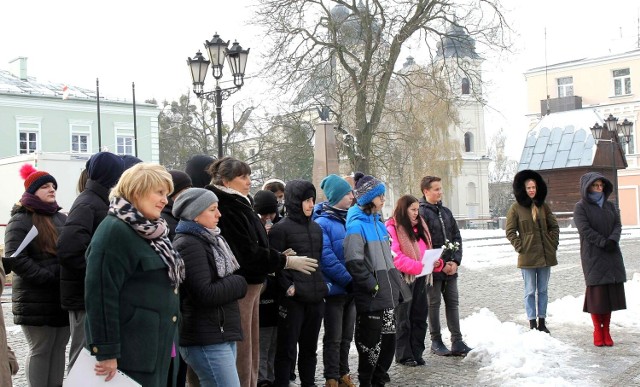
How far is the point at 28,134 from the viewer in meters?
49.2

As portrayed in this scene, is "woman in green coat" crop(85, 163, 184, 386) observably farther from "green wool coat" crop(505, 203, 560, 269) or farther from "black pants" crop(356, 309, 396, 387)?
"green wool coat" crop(505, 203, 560, 269)

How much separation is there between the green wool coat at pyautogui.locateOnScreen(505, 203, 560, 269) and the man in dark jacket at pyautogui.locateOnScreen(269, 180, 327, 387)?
144 inches

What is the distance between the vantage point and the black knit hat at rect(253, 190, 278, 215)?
24.2 ft

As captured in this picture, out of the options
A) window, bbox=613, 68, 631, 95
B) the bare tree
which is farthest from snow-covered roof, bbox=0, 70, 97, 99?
window, bbox=613, 68, 631, 95

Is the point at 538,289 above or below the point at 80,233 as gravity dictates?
below

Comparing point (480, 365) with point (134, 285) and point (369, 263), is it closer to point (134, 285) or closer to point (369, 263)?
point (369, 263)

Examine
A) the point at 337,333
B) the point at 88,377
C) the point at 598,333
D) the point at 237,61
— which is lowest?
the point at 598,333

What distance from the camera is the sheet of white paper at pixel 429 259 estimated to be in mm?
7777

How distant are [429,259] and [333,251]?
4.41 ft

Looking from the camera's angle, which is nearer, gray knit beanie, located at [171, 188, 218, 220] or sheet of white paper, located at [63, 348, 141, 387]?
sheet of white paper, located at [63, 348, 141, 387]

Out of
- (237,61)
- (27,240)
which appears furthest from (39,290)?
(237,61)

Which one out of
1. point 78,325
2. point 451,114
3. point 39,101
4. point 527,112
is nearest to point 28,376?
point 78,325

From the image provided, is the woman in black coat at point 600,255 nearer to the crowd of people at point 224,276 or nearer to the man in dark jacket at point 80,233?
the crowd of people at point 224,276

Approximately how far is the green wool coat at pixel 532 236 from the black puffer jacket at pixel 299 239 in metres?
3.68
